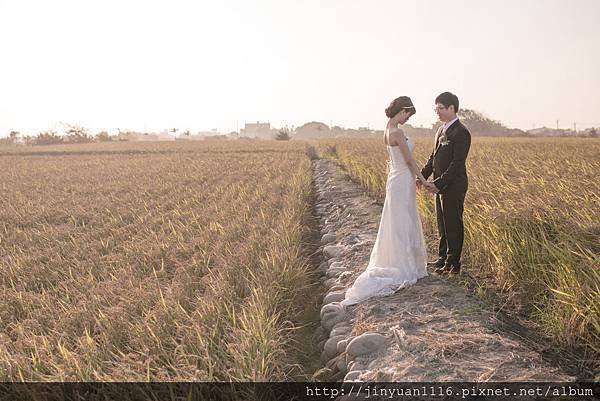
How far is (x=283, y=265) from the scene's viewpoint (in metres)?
4.76

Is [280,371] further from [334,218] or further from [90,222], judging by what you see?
[90,222]

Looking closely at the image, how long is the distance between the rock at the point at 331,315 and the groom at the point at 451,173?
4.68 feet

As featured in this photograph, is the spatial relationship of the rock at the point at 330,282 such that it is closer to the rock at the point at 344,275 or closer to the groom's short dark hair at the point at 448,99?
the rock at the point at 344,275

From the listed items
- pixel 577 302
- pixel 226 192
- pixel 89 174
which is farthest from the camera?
pixel 89 174

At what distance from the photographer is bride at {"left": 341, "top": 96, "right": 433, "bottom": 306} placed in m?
4.40

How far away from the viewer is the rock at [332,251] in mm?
5906

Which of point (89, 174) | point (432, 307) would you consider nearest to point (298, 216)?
point (432, 307)

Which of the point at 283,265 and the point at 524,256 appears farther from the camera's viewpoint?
the point at 283,265

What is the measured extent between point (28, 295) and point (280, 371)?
9.57 ft

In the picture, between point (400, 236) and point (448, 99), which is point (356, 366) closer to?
point (400, 236)

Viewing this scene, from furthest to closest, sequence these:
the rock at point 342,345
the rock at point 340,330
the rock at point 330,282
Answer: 1. the rock at point 330,282
2. the rock at point 340,330
3. the rock at point 342,345

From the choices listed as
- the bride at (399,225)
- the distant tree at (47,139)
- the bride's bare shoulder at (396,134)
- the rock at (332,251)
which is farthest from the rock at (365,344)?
the distant tree at (47,139)

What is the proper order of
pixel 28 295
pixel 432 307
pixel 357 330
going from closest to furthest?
pixel 357 330 < pixel 432 307 < pixel 28 295

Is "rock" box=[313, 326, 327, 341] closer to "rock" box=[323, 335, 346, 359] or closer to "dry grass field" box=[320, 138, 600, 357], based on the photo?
"rock" box=[323, 335, 346, 359]
